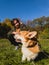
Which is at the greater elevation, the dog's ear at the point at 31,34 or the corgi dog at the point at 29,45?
the dog's ear at the point at 31,34

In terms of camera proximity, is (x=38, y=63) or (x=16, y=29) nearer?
(x=38, y=63)

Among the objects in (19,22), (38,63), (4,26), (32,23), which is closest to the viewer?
(38,63)

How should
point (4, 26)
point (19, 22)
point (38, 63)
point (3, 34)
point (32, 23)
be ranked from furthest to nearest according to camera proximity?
point (32, 23) < point (4, 26) < point (3, 34) < point (19, 22) < point (38, 63)

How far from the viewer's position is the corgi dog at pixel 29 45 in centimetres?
838

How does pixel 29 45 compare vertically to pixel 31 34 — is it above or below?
below

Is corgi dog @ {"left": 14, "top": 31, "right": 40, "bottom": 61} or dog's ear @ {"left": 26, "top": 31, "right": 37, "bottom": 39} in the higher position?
dog's ear @ {"left": 26, "top": 31, "right": 37, "bottom": 39}

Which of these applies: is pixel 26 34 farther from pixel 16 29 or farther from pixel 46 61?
pixel 46 61

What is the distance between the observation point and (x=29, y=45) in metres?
8.41

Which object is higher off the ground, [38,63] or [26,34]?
[26,34]

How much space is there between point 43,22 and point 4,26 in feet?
61.3

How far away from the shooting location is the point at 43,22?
74.1 metres

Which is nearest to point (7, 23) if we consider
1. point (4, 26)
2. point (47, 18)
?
point (4, 26)

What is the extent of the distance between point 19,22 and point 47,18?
67950 millimetres

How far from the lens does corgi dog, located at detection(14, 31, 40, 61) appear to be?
8375 millimetres
